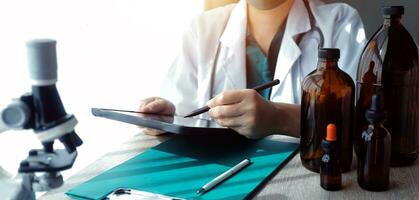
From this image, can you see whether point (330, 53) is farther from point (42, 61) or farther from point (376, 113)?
point (42, 61)

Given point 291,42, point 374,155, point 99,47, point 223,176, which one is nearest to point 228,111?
point 223,176

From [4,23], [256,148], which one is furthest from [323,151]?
[4,23]

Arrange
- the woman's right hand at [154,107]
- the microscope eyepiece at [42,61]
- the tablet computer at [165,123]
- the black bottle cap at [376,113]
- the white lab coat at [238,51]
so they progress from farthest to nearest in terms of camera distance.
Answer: the white lab coat at [238,51] → the woman's right hand at [154,107] → the tablet computer at [165,123] → the black bottle cap at [376,113] → the microscope eyepiece at [42,61]

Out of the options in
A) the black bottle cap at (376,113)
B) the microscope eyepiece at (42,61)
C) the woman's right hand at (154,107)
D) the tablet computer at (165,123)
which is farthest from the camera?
the woman's right hand at (154,107)

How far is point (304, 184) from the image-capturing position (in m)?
0.60

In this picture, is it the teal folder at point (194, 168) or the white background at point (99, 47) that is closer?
the teal folder at point (194, 168)

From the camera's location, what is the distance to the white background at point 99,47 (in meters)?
1.03

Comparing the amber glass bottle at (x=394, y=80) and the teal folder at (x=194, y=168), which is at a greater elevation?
the amber glass bottle at (x=394, y=80)

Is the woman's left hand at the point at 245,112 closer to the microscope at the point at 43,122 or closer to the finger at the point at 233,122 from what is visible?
the finger at the point at 233,122

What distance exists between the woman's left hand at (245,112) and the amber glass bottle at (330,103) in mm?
107

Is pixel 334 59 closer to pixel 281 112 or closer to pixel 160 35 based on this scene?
pixel 281 112

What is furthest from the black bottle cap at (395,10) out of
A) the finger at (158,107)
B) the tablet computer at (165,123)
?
the finger at (158,107)

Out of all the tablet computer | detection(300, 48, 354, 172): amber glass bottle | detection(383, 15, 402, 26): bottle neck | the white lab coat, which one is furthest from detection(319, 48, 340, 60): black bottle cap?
the white lab coat

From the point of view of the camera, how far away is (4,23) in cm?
102
